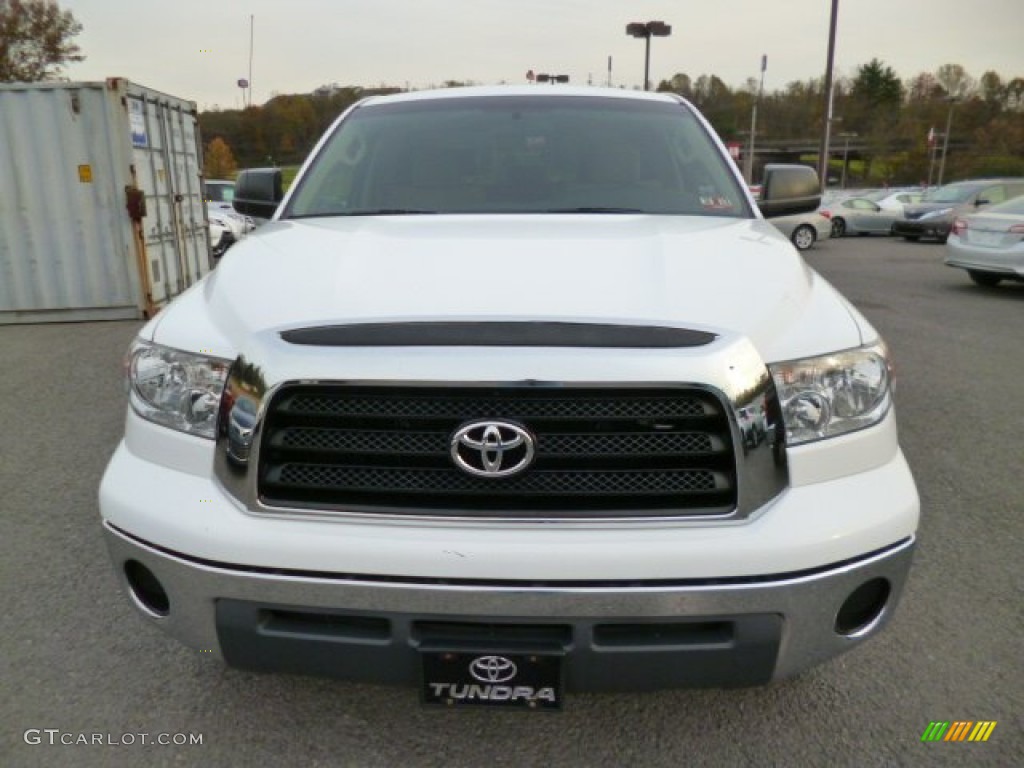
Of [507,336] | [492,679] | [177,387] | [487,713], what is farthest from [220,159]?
[492,679]

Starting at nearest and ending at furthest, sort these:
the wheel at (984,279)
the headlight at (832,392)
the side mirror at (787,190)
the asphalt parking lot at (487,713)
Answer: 1. the headlight at (832,392)
2. the asphalt parking lot at (487,713)
3. the side mirror at (787,190)
4. the wheel at (984,279)

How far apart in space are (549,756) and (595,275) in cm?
134

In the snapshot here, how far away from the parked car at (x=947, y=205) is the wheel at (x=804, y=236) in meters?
3.23

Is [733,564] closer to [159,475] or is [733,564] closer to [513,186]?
[159,475]

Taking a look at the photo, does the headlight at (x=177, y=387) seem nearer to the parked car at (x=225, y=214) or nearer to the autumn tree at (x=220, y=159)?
the parked car at (x=225, y=214)

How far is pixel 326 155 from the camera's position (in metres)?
3.52

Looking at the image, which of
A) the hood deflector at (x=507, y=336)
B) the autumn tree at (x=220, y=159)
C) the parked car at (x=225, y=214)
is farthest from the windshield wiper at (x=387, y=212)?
the autumn tree at (x=220, y=159)

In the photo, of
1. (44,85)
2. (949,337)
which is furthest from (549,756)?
(44,85)

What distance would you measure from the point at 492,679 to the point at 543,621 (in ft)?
0.64

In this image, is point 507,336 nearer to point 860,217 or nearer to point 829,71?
point 829,71

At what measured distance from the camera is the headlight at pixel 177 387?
1.97 metres

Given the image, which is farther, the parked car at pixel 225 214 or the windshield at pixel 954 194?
the windshield at pixel 954 194

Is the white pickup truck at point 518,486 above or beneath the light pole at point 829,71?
beneath

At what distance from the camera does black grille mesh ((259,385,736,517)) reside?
5.86 ft
